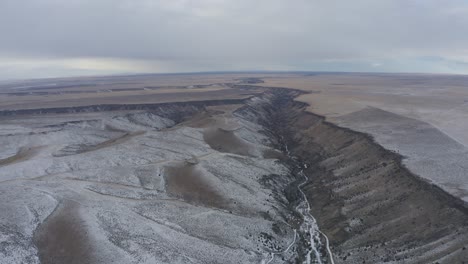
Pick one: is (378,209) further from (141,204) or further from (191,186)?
(141,204)

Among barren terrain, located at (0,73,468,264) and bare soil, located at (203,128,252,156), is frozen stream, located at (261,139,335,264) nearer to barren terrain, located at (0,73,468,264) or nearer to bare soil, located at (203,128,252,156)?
barren terrain, located at (0,73,468,264)

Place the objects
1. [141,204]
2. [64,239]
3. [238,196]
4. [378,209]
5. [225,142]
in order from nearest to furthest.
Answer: [64,239] → [378,209] → [141,204] → [238,196] → [225,142]

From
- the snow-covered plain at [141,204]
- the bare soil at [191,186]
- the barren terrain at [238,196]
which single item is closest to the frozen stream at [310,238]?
the barren terrain at [238,196]

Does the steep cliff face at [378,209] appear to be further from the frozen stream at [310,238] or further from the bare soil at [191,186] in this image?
the bare soil at [191,186]

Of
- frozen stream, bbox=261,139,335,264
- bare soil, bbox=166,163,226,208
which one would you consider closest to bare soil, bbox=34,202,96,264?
bare soil, bbox=166,163,226,208

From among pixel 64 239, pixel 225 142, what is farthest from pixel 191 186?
pixel 225 142

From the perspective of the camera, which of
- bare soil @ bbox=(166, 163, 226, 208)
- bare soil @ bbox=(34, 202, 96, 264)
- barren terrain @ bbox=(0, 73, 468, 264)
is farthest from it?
bare soil @ bbox=(166, 163, 226, 208)

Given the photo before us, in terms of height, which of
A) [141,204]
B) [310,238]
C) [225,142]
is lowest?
[310,238]
